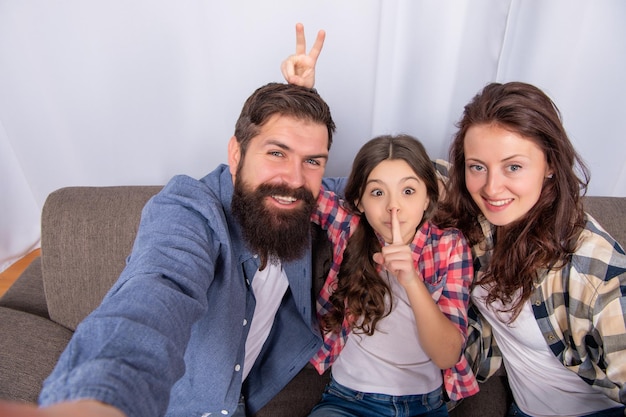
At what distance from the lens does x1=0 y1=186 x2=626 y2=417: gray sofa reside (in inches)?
48.3

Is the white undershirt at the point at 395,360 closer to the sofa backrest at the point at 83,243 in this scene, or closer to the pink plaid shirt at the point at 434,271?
the pink plaid shirt at the point at 434,271

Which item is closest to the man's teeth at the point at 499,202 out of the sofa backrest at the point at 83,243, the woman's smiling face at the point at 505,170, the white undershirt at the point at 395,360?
the woman's smiling face at the point at 505,170

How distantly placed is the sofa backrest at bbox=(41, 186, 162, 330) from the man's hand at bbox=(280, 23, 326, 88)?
587 mm

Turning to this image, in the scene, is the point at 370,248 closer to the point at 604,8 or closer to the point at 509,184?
the point at 509,184

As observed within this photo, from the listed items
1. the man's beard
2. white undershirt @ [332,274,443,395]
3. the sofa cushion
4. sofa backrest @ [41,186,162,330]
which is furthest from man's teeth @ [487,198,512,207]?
the sofa cushion

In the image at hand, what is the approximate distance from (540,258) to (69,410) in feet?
3.22

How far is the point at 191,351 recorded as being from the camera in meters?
0.97

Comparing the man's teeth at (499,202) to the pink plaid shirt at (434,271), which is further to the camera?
the pink plaid shirt at (434,271)

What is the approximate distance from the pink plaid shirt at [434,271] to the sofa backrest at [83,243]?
59 cm

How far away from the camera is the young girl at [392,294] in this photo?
1039mm

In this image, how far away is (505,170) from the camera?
94 cm

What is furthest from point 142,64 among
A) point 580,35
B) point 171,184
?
point 580,35

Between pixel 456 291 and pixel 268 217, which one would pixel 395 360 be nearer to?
pixel 456 291

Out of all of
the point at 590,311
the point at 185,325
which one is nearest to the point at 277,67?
the point at 185,325
